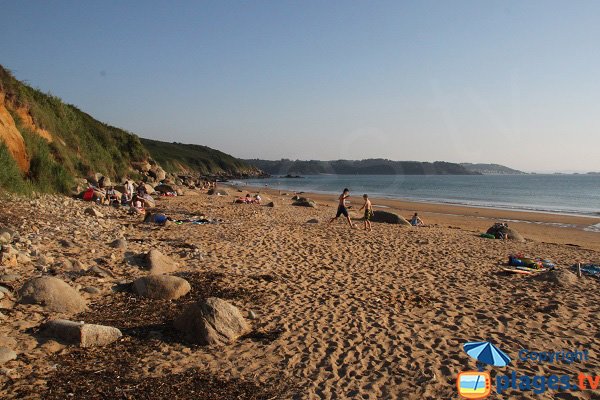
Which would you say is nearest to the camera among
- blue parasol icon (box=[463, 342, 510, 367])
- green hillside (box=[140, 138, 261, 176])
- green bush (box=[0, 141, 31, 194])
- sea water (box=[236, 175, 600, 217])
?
blue parasol icon (box=[463, 342, 510, 367])

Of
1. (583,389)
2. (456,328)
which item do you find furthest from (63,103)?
(583,389)

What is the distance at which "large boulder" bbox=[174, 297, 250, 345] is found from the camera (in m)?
5.61

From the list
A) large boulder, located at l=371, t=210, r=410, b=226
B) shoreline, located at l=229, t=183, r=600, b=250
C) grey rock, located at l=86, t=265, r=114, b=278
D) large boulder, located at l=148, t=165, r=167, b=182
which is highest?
large boulder, located at l=148, t=165, r=167, b=182

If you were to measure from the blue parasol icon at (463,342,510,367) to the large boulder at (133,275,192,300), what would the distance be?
4698 millimetres

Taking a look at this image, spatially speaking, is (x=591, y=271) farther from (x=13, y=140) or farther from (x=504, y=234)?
(x=13, y=140)

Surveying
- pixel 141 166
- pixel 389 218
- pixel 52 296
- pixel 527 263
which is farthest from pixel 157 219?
pixel 141 166

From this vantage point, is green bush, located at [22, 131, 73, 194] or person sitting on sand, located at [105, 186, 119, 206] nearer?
green bush, located at [22, 131, 73, 194]

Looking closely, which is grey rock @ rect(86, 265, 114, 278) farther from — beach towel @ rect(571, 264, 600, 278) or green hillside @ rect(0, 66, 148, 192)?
beach towel @ rect(571, 264, 600, 278)

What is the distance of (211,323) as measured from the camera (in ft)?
18.7

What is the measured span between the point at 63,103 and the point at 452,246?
2728cm

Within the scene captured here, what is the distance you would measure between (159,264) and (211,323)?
3542 millimetres

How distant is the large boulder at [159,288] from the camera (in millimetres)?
7141

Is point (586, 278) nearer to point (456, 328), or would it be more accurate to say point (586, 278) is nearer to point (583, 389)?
point (456, 328)

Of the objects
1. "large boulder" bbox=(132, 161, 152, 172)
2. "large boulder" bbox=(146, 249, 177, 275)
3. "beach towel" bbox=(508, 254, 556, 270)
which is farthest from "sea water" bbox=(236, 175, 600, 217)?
"large boulder" bbox=(146, 249, 177, 275)
